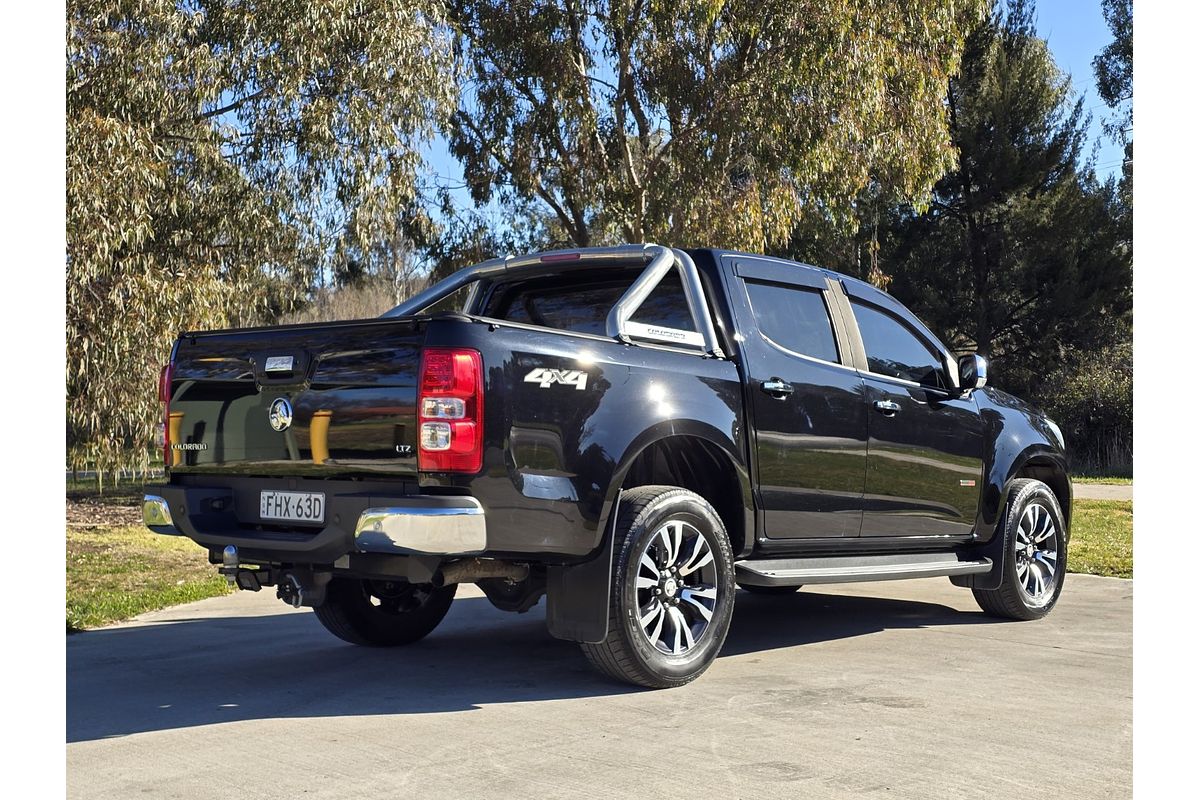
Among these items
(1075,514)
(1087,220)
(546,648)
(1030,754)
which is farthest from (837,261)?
(1030,754)

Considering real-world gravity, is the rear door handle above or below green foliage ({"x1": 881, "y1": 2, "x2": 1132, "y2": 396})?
below

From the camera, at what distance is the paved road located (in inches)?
742

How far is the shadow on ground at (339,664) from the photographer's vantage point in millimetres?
5637

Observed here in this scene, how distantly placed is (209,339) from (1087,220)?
26.7 m

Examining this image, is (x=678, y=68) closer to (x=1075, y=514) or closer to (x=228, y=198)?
(x=228, y=198)

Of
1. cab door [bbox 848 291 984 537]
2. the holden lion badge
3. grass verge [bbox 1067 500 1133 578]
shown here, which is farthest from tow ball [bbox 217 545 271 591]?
grass verge [bbox 1067 500 1133 578]

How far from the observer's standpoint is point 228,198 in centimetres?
1538

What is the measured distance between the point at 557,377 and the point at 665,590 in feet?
3.88

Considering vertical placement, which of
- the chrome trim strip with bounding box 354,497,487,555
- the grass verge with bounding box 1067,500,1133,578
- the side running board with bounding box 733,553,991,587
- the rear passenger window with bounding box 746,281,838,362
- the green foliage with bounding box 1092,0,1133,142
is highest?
the green foliage with bounding box 1092,0,1133,142

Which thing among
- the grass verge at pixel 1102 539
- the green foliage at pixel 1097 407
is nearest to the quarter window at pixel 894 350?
the grass verge at pixel 1102 539

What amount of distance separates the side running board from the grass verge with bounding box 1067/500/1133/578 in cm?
362

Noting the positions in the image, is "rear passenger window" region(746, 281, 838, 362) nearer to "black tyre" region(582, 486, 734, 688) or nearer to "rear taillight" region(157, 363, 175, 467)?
"black tyre" region(582, 486, 734, 688)

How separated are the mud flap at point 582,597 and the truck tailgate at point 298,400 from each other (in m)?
0.95

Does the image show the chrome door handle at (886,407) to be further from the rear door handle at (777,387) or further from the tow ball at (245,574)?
the tow ball at (245,574)
